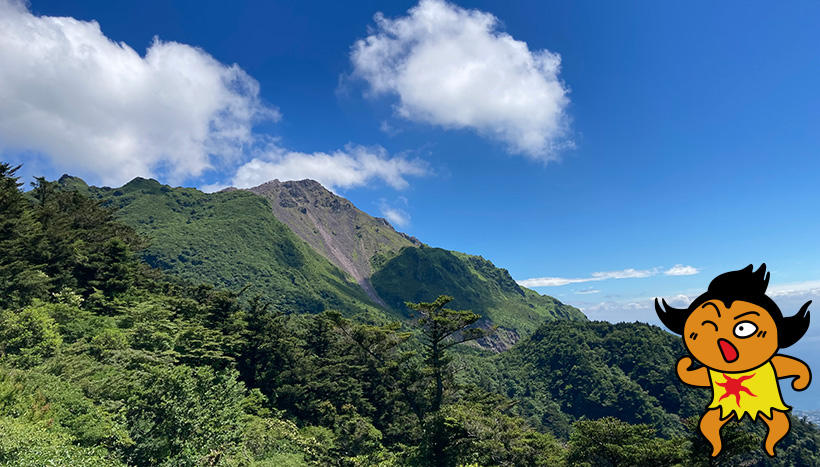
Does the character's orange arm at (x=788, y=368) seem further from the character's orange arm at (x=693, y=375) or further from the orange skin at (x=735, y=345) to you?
the character's orange arm at (x=693, y=375)

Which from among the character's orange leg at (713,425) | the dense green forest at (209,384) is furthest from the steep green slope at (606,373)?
the character's orange leg at (713,425)

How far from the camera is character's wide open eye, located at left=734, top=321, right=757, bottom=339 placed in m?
5.13

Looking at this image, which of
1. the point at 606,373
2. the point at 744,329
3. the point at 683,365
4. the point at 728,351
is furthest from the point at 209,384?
the point at 606,373

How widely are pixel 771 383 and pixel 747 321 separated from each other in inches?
38.3

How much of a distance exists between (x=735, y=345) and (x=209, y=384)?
22.8 m

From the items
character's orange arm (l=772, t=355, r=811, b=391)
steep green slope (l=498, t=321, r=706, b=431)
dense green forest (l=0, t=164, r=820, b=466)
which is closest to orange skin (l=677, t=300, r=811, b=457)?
character's orange arm (l=772, t=355, r=811, b=391)

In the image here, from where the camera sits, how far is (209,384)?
64.2 feet

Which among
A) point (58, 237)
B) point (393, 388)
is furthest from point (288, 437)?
point (58, 237)

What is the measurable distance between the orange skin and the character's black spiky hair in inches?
2.7

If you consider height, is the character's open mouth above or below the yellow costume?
above

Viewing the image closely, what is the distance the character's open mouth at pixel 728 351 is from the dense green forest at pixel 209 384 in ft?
14.6

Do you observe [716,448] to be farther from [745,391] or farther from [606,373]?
[606,373]

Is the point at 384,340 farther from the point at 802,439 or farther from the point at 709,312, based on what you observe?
the point at 802,439

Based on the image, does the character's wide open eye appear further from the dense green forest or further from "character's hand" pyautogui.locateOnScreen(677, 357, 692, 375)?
the dense green forest
